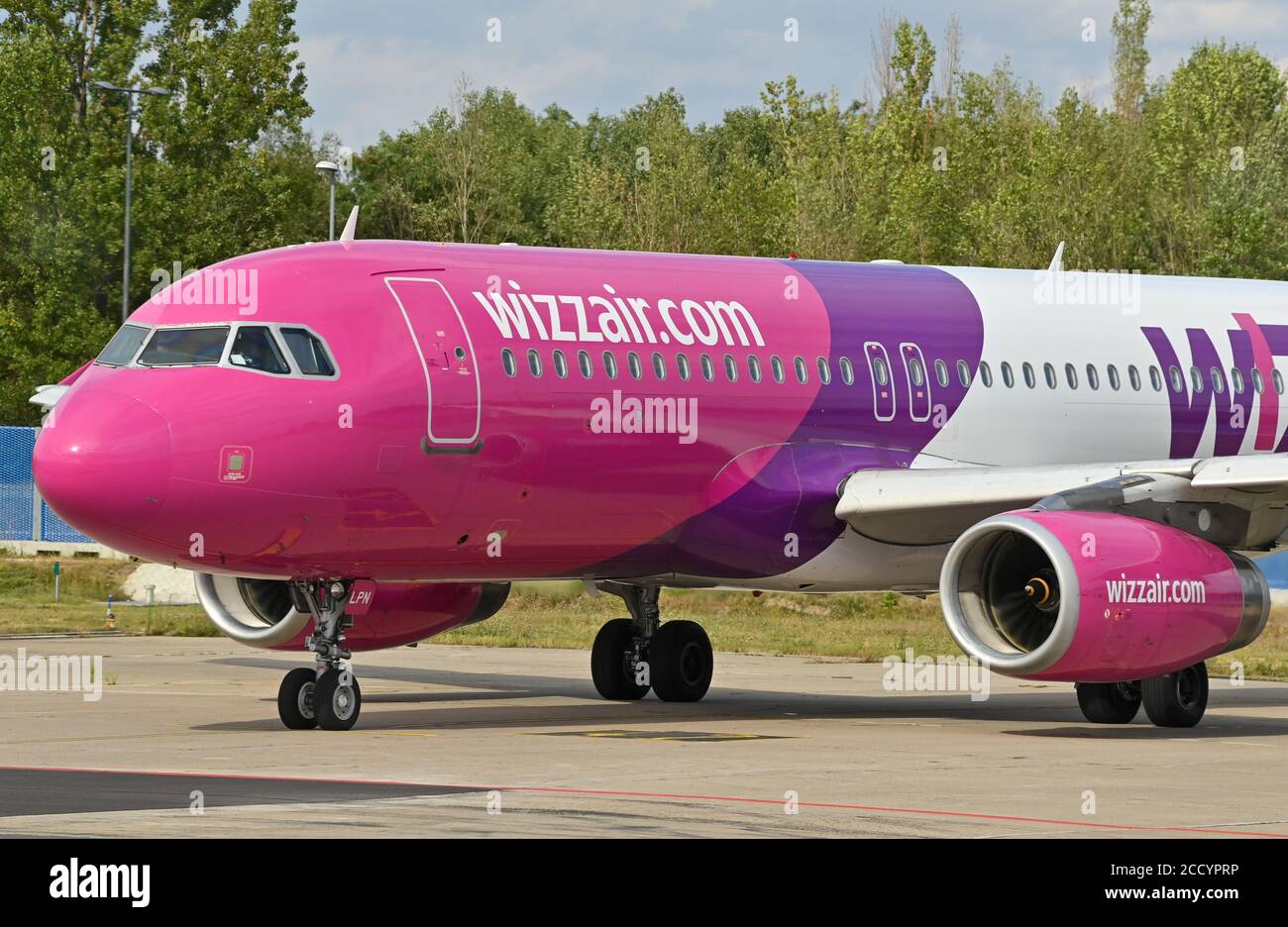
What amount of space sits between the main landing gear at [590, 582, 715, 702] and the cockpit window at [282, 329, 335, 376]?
6.27 metres

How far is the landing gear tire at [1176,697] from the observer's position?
21031 mm

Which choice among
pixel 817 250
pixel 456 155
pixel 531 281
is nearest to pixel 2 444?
pixel 817 250

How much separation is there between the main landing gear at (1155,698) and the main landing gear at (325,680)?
286 inches

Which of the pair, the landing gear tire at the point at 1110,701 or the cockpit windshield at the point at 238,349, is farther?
the landing gear tire at the point at 1110,701

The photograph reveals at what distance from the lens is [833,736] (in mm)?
19219

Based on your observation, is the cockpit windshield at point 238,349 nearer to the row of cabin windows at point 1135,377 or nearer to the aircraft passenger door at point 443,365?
the aircraft passenger door at point 443,365

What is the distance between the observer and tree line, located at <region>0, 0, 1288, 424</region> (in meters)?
62.0

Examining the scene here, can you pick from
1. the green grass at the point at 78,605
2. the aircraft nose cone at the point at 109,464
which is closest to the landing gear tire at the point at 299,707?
the aircraft nose cone at the point at 109,464

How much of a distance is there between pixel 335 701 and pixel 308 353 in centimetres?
315

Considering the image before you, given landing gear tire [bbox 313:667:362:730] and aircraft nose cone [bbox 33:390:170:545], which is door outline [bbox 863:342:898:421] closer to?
landing gear tire [bbox 313:667:362:730]

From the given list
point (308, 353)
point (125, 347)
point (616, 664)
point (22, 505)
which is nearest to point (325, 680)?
point (308, 353)

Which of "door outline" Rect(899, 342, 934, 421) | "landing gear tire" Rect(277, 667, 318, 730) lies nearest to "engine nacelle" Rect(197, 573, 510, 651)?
"landing gear tire" Rect(277, 667, 318, 730)

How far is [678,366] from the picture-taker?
2059 cm
